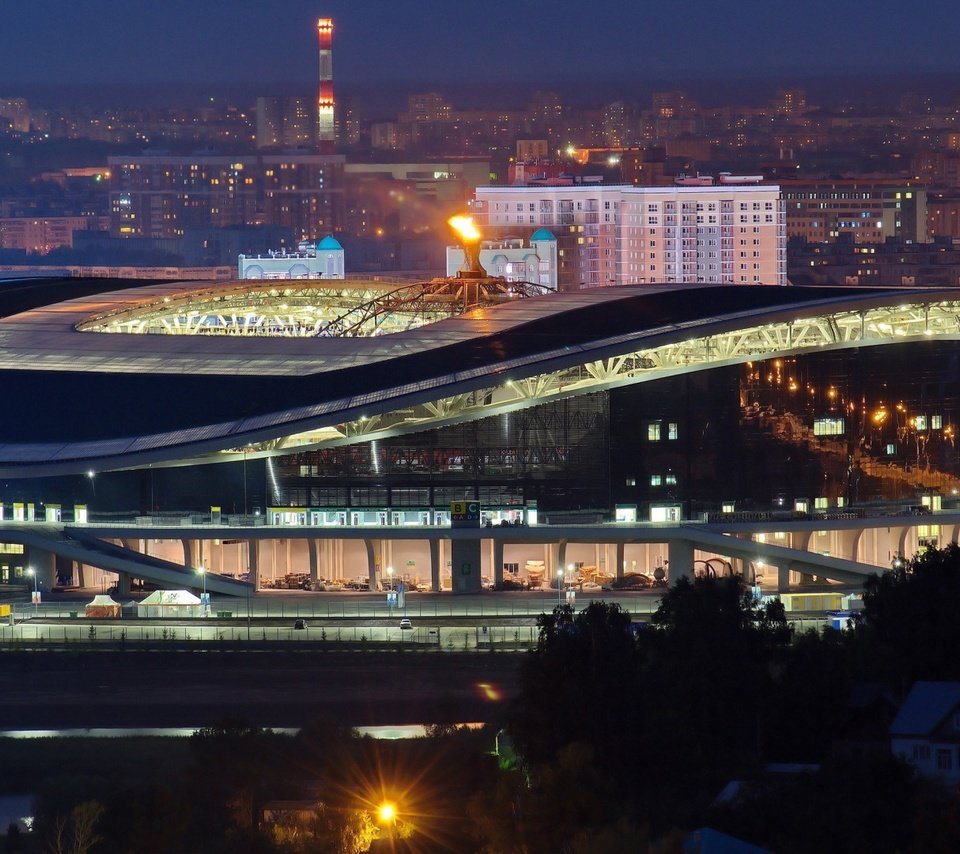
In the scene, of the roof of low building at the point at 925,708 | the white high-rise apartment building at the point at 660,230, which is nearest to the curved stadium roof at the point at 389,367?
the roof of low building at the point at 925,708

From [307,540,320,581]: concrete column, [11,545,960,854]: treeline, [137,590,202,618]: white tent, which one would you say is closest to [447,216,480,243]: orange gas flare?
[307,540,320,581]: concrete column

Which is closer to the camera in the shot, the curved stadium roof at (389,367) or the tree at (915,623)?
the tree at (915,623)

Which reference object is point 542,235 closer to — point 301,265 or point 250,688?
point 301,265

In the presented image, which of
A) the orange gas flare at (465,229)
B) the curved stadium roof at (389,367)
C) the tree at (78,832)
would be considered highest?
the orange gas flare at (465,229)

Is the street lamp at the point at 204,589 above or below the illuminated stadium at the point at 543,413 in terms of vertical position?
below

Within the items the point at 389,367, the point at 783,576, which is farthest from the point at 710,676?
the point at 389,367

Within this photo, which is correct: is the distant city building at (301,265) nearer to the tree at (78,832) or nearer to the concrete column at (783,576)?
the concrete column at (783,576)
